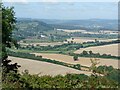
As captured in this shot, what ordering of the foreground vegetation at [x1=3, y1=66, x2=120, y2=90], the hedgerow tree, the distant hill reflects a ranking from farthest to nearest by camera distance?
the distant hill, the hedgerow tree, the foreground vegetation at [x1=3, y1=66, x2=120, y2=90]

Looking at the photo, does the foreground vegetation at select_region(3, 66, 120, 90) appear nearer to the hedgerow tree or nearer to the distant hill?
the hedgerow tree

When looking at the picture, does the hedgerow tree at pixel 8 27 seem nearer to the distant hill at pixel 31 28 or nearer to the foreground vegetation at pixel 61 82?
the foreground vegetation at pixel 61 82

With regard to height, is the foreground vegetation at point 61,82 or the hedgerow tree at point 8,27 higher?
the hedgerow tree at point 8,27

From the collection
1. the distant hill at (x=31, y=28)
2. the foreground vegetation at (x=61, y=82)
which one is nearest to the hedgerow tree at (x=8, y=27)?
the foreground vegetation at (x=61, y=82)

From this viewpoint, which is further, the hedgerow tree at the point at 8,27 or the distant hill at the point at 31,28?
the distant hill at the point at 31,28

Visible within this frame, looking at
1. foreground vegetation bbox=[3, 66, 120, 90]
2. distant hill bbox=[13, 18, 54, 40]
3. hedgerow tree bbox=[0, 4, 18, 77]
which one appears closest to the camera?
foreground vegetation bbox=[3, 66, 120, 90]

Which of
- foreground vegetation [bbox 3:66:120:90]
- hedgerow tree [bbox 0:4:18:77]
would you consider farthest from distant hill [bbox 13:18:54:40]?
foreground vegetation [bbox 3:66:120:90]

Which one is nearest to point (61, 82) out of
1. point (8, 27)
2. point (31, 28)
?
point (8, 27)

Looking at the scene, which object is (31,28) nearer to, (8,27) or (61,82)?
(8,27)

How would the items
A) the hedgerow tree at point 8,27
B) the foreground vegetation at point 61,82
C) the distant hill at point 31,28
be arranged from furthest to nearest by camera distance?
the distant hill at point 31,28 < the hedgerow tree at point 8,27 < the foreground vegetation at point 61,82

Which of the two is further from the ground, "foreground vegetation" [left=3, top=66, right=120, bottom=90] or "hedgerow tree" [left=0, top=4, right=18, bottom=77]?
"hedgerow tree" [left=0, top=4, right=18, bottom=77]

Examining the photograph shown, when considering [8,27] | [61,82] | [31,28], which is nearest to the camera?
[61,82]

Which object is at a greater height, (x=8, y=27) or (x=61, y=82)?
(x=8, y=27)

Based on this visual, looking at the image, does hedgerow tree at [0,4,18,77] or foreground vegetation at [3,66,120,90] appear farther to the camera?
hedgerow tree at [0,4,18,77]
